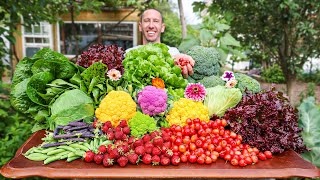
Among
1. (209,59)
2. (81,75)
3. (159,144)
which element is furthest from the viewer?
(209,59)

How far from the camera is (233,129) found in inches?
79.4

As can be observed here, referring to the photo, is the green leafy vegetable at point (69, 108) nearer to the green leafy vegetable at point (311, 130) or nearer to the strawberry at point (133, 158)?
the strawberry at point (133, 158)

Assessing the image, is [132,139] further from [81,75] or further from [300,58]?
[300,58]

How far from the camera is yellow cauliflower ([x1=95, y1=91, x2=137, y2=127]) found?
204cm

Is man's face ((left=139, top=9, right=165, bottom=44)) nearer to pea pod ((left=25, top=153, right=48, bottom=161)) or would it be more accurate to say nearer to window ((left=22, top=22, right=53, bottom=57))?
pea pod ((left=25, top=153, right=48, bottom=161))

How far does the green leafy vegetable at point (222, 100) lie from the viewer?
88.3 inches

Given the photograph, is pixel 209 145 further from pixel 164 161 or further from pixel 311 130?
pixel 311 130

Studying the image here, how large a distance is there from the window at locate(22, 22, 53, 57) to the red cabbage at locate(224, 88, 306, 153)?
10428 millimetres

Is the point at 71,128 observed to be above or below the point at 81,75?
below

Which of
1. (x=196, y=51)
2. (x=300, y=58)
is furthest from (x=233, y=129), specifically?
(x=300, y=58)

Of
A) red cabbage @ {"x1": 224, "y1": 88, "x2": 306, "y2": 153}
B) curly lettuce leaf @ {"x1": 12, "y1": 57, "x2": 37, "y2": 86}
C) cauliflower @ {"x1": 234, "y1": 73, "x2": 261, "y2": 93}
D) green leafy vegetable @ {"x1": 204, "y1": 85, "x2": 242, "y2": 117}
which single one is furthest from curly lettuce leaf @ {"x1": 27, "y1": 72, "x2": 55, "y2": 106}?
cauliflower @ {"x1": 234, "y1": 73, "x2": 261, "y2": 93}

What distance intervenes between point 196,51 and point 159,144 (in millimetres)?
1138

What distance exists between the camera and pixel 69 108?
201 cm

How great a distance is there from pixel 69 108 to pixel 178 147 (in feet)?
2.58
